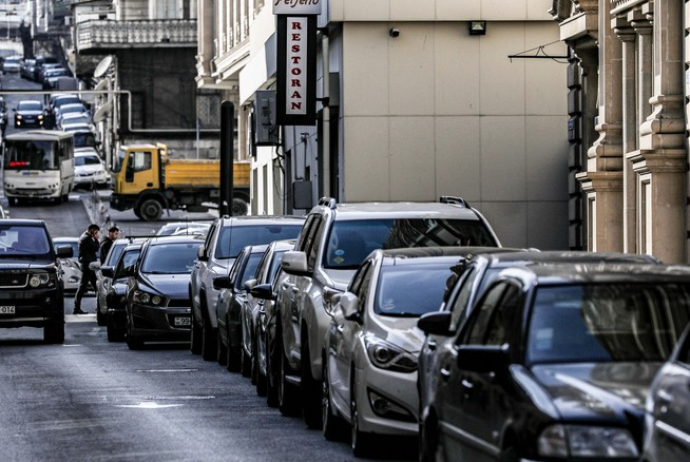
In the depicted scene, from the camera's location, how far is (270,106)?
45719 mm

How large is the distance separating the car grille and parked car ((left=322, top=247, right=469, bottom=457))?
13497 mm

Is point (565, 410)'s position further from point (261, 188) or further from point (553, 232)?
point (261, 188)

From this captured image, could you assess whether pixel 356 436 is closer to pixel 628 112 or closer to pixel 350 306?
pixel 350 306

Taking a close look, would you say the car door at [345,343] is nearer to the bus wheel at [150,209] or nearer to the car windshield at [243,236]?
the car windshield at [243,236]

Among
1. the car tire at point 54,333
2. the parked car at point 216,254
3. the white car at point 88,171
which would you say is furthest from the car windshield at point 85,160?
the parked car at point 216,254

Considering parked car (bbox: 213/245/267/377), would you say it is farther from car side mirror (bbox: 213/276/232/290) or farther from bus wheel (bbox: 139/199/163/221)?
bus wheel (bbox: 139/199/163/221)

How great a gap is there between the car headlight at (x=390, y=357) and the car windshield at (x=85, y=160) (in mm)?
81020

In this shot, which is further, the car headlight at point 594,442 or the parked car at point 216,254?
the parked car at point 216,254

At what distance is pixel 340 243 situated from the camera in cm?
1584

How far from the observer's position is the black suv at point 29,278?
27.0 meters

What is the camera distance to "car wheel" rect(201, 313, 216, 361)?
23719 mm

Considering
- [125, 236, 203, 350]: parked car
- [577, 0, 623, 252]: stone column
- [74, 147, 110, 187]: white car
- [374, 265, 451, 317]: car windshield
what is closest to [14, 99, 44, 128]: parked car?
[74, 147, 110, 187]: white car

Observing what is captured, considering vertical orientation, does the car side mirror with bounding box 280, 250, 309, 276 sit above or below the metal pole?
below

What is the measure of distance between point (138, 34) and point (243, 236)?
7711 cm
